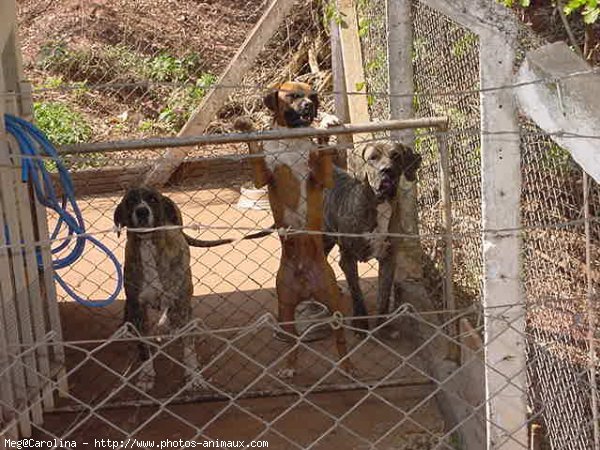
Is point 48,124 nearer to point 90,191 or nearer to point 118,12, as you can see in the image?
point 90,191

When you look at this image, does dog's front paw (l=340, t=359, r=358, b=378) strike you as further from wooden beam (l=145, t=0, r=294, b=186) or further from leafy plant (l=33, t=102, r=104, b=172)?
leafy plant (l=33, t=102, r=104, b=172)

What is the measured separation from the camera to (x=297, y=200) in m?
5.05

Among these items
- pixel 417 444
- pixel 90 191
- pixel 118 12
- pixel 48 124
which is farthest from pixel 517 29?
pixel 118 12

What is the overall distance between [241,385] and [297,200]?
3.50ft

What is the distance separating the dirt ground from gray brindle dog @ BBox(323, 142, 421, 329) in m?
0.38

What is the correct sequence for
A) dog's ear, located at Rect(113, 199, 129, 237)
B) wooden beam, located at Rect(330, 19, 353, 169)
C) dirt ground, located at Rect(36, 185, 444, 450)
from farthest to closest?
wooden beam, located at Rect(330, 19, 353, 169) → dog's ear, located at Rect(113, 199, 129, 237) → dirt ground, located at Rect(36, 185, 444, 450)

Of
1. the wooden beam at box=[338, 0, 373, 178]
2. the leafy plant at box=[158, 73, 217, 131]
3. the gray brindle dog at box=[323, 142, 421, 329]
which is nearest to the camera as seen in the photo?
the gray brindle dog at box=[323, 142, 421, 329]

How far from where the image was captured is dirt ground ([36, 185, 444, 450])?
421cm

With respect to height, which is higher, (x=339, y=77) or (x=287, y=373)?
(x=339, y=77)

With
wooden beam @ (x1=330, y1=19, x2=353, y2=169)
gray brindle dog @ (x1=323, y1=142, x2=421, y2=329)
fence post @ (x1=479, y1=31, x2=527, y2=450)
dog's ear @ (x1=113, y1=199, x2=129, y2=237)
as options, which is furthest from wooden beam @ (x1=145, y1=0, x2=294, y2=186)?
fence post @ (x1=479, y1=31, x2=527, y2=450)

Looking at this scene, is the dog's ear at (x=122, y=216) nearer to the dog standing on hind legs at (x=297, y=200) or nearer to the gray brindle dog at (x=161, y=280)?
the gray brindle dog at (x=161, y=280)

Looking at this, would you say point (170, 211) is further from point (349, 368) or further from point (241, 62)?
point (241, 62)

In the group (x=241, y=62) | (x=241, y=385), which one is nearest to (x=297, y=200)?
(x=241, y=385)

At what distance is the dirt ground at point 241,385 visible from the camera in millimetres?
4211
